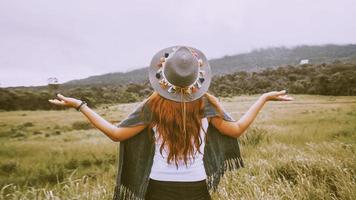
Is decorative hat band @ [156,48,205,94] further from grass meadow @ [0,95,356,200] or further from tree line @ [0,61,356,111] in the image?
tree line @ [0,61,356,111]

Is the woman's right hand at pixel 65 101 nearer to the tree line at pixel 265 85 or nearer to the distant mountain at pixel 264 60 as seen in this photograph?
the tree line at pixel 265 85

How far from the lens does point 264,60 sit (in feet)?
19.4

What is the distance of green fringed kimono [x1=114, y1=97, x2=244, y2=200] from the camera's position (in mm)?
1658

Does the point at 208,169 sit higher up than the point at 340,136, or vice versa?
the point at 208,169

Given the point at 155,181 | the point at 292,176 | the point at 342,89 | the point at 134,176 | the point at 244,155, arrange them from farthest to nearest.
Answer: the point at 342,89 → the point at 244,155 → the point at 292,176 → the point at 134,176 → the point at 155,181

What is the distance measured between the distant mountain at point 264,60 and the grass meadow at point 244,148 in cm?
44

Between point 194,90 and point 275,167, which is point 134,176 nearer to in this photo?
point 194,90

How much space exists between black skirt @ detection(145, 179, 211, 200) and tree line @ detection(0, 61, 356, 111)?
3.33 meters

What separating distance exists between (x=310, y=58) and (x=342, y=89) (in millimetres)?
833

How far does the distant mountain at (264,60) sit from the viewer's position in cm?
530

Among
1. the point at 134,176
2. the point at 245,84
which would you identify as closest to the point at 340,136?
the point at 245,84

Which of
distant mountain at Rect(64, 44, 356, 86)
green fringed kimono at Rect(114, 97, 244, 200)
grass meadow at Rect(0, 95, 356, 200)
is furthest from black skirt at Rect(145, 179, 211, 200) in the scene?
distant mountain at Rect(64, 44, 356, 86)

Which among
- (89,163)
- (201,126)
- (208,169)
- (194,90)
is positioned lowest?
(89,163)

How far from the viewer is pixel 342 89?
5.01 m
